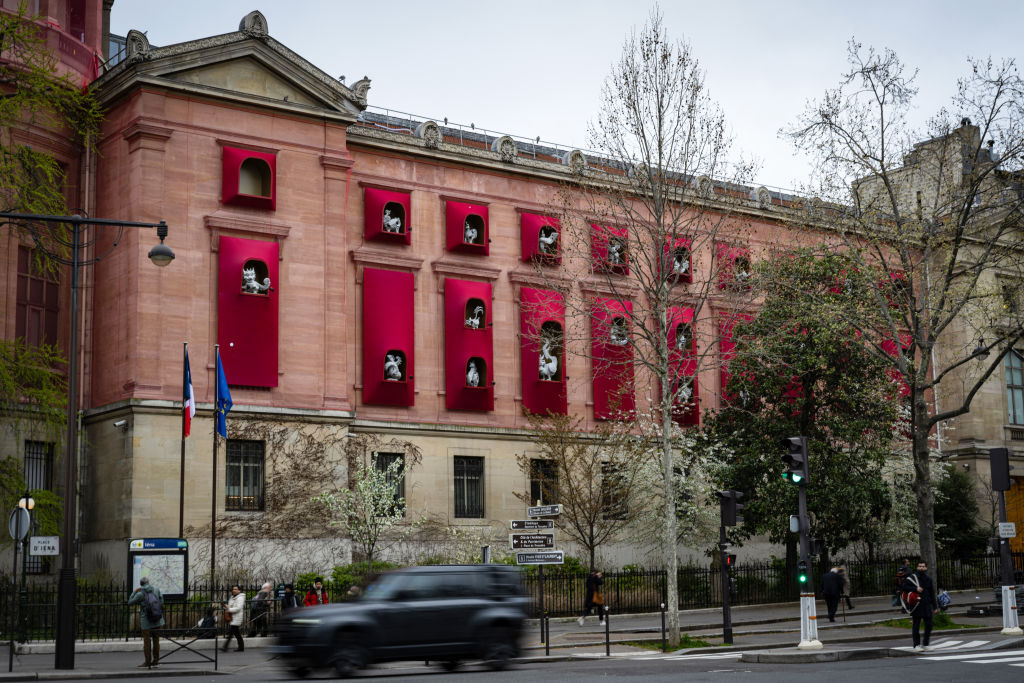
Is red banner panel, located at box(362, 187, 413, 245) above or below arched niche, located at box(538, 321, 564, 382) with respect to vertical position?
above

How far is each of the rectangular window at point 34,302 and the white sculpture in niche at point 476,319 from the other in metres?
15.2

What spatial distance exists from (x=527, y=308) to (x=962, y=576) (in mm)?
21990

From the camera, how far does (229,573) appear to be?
37.9m

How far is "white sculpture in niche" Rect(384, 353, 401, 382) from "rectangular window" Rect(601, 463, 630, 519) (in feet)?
27.8

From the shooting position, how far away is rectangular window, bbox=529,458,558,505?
4388cm

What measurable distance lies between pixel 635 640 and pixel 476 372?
17.2m

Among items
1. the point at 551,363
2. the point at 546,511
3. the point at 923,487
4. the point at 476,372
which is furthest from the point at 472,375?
the point at 546,511

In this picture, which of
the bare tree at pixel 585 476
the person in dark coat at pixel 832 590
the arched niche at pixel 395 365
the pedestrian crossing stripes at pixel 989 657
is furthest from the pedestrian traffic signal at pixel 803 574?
the arched niche at pixel 395 365

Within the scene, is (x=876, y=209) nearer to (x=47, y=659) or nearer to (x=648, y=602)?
(x=648, y=602)

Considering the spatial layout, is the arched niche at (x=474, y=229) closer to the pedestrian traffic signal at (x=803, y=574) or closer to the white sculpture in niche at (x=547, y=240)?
the white sculpture in niche at (x=547, y=240)

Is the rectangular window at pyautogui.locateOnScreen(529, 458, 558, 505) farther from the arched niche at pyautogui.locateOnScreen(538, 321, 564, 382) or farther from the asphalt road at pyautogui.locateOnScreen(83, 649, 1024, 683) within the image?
the asphalt road at pyautogui.locateOnScreen(83, 649, 1024, 683)

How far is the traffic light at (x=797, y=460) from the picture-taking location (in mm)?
24812

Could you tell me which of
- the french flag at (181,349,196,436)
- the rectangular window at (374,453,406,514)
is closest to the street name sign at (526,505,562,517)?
the french flag at (181,349,196,436)

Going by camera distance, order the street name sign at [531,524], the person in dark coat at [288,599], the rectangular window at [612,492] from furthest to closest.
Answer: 1. the rectangular window at [612,492]
2. the person in dark coat at [288,599]
3. the street name sign at [531,524]
